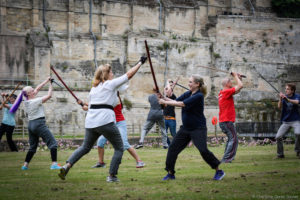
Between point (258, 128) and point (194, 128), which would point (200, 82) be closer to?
point (194, 128)

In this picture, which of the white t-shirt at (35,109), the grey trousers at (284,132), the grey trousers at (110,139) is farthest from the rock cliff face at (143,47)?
the grey trousers at (110,139)

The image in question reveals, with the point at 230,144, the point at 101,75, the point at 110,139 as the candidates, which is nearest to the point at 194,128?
the point at 110,139

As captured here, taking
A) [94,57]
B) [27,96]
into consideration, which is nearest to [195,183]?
[27,96]

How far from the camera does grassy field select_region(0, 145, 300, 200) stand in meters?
6.59

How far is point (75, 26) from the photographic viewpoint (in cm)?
3725

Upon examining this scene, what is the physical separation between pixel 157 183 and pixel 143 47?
3089 cm

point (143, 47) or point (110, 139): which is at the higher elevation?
point (143, 47)

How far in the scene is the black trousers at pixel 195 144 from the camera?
7.89 m

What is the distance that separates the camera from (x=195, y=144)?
7.98 metres

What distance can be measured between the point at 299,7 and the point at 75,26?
74.5 feet

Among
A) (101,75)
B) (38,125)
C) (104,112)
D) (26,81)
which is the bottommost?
(26,81)

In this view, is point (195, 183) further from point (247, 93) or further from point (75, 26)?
point (247, 93)

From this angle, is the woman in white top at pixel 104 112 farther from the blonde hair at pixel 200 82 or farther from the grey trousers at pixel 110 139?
the blonde hair at pixel 200 82

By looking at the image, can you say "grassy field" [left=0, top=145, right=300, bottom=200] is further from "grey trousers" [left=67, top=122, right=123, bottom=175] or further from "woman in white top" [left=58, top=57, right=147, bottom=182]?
"woman in white top" [left=58, top=57, right=147, bottom=182]
